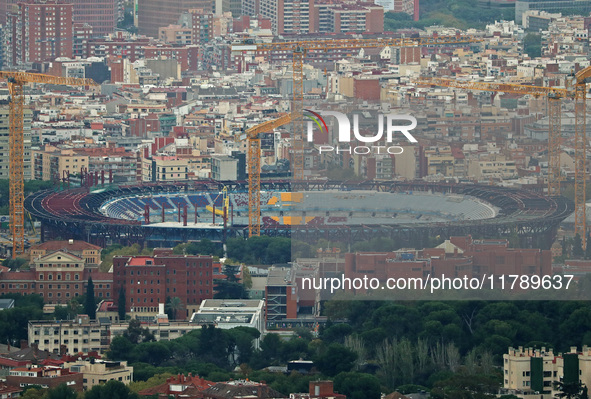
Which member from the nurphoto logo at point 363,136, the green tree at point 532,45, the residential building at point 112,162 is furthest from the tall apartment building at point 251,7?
the nurphoto logo at point 363,136

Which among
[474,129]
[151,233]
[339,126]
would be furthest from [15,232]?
[339,126]

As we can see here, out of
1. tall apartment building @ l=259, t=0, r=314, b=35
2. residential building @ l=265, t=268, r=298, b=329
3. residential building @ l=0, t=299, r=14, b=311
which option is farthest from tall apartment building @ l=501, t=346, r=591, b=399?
tall apartment building @ l=259, t=0, r=314, b=35

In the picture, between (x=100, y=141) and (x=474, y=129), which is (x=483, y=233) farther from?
(x=100, y=141)

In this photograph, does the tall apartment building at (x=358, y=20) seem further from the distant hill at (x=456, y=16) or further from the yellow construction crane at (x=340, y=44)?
the yellow construction crane at (x=340, y=44)

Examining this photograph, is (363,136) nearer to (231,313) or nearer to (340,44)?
(231,313)

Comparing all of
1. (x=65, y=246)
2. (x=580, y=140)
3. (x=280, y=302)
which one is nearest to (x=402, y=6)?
(x=580, y=140)

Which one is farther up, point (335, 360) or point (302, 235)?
point (302, 235)

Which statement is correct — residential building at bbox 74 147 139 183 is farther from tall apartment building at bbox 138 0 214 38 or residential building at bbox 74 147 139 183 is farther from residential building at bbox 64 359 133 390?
tall apartment building at bbox 138 0 214 38
